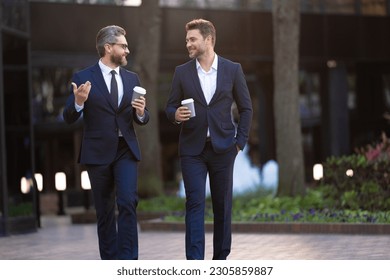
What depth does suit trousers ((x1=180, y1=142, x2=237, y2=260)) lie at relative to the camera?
8.61m

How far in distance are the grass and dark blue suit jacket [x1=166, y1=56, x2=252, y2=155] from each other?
18.4ft

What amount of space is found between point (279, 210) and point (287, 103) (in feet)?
7.67

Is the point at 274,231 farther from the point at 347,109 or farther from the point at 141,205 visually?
the point at 347,109

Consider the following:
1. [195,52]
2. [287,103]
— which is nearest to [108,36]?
[195,52]

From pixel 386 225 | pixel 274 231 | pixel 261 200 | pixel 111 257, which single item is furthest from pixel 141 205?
pixel 111 257

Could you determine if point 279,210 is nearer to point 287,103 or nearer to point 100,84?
point 287,103

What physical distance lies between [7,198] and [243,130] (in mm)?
8459

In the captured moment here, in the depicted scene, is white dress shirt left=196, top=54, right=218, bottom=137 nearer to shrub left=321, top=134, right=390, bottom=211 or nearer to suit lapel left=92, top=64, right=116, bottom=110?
suit lapel left=92, top=64, right=116, bottom=110

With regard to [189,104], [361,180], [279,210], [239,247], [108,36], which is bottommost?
[279,210]

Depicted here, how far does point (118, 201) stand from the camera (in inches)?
335

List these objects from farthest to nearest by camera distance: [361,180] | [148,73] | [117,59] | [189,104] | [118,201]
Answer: [148,73] → [361,180] → [117,59] → [118,201] → [189,104]

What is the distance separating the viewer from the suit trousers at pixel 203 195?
8.61 meters

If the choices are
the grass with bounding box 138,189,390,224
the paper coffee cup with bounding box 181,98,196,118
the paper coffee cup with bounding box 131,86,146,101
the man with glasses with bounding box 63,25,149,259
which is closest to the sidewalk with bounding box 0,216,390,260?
the grass with bounding box 138,189,390,224

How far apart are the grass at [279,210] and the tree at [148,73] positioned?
0.71 m
